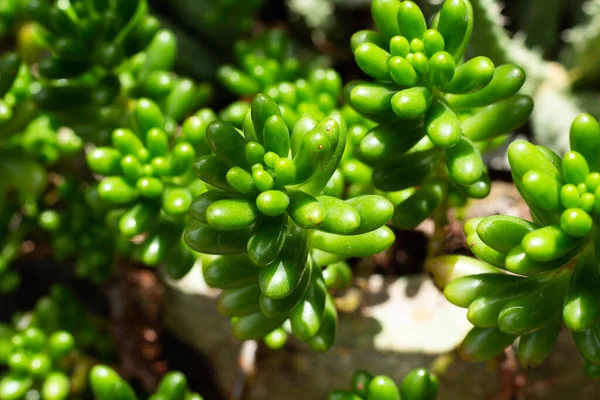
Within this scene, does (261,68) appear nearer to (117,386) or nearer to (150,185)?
(150,185)

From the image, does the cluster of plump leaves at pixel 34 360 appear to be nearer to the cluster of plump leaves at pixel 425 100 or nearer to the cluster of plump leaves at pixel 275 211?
the cluster of plump leaves at pixel 275 211

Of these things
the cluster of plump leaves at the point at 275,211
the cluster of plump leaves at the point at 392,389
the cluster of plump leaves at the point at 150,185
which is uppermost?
the cluster of plump leaves at the point at 275,211

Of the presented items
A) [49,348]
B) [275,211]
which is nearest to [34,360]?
[49,348]

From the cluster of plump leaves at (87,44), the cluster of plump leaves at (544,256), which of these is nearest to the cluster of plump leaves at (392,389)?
the cluster of plump leaves at (544,256)

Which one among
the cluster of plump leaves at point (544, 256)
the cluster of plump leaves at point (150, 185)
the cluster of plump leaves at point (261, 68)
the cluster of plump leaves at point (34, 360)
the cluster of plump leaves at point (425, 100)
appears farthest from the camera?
the cluster of plump leaves at point (261, 68)

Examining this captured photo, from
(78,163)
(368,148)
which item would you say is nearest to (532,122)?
(368,148)

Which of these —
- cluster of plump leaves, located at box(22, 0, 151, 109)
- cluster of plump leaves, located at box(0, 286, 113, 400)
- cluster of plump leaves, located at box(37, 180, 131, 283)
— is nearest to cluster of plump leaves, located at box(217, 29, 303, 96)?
cluster of plump leaves, located at box(22, 0, 151, 109)
